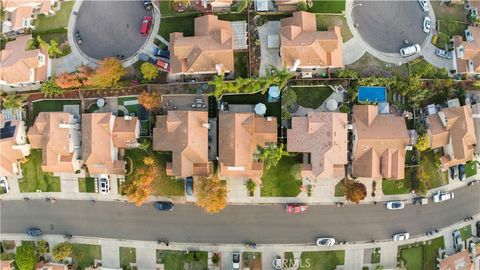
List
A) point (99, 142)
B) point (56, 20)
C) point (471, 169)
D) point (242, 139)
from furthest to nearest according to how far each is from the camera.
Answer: point (56, 20), point (471, 169), point (99, 142), point (242, 139)

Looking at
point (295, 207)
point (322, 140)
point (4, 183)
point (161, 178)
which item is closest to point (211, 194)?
point (161, 178)

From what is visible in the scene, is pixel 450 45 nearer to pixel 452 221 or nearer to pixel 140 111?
pixel 452 221

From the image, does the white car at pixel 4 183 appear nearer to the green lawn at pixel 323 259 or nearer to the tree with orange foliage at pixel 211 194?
the tree with orange foliage at pixel 211 194

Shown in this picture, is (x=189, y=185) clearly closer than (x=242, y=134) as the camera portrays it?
No

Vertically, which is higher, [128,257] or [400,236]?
[400,236]

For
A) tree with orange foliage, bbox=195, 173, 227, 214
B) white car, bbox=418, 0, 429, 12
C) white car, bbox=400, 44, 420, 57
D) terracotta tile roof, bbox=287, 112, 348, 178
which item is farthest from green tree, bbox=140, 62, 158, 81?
white car, bbox=418, 0, 429, 12

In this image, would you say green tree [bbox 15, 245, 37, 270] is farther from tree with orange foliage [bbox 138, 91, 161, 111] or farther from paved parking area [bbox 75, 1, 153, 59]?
paved parking area [bbox 75, 1, 153, 59]

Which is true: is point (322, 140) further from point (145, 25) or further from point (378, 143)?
point (145, 25)
